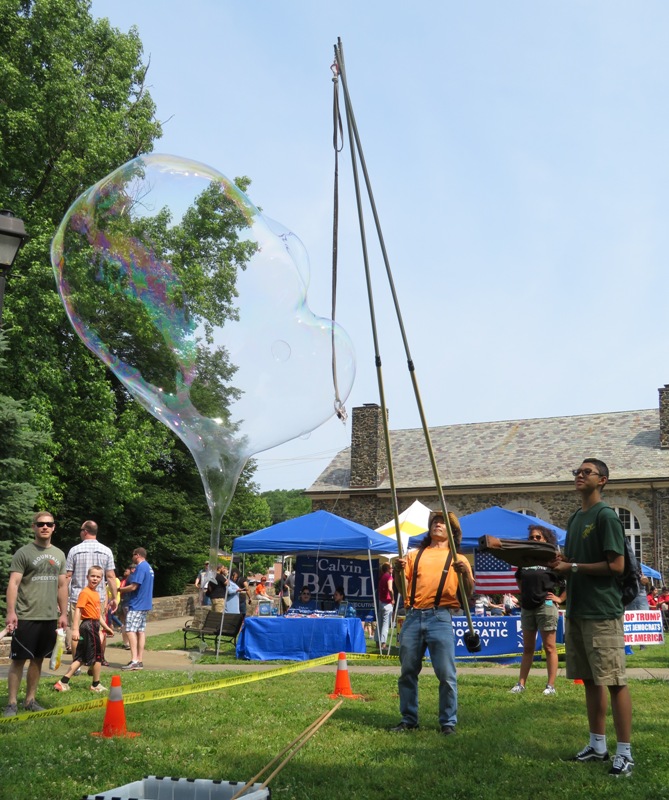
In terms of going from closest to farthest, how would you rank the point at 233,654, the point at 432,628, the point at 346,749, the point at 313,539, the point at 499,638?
the point at 346,749, the point at 432,628, the point at 499,638, the point at 233,654, the point at 313,539

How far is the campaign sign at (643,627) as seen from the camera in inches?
587

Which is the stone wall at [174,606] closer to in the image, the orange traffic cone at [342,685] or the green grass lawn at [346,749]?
the green grass lawn at [346,749]

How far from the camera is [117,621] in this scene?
18656mm

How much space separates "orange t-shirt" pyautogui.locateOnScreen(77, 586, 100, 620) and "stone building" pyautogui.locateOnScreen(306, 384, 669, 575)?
1113 inches

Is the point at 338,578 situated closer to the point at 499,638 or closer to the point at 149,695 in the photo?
the point at 499,638

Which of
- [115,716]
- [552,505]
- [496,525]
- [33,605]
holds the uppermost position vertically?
[552,505]

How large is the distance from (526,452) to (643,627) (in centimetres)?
2502

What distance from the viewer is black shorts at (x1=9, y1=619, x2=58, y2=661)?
773cm

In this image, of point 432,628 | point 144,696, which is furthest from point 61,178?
point 432,628

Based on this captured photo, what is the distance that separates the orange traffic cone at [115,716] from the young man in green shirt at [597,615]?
3.51 m

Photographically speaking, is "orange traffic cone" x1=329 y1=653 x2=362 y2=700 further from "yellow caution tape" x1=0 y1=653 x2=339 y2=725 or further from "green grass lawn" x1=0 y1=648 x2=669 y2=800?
"yellow caution tape" x1=0 y1=653 x2=339 y2=725

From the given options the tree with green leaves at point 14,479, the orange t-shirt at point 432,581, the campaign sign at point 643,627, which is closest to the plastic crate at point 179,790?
the orange t-shirt at point 432,581

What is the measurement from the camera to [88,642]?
9703 millimetres

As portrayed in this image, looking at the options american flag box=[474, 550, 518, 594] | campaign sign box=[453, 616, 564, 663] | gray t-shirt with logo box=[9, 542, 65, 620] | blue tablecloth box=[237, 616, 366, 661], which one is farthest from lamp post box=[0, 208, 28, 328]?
american flag box=[474, 550, 518, 594]
